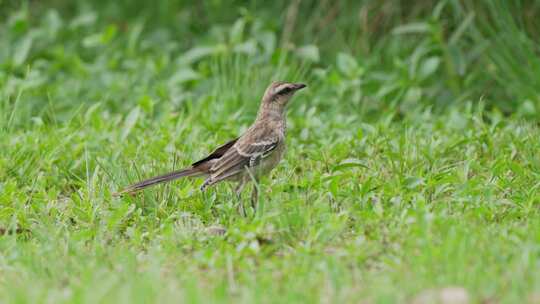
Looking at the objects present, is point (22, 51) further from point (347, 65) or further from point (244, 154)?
point (244, 154)

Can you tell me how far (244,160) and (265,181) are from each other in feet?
0.82

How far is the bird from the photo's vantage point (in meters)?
7.32

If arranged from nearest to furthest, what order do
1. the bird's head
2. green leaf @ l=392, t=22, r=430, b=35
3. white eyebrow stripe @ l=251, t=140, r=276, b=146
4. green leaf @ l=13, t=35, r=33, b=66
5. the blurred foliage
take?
1. white eyebrow stripe @ l=251, t=140, r=276, b=146
2. the bird's head
3. the blurred foliage
4. green leaf @ l=392, t=22, r=430, b=35
5. green leaf @ l=13, t=35, r=33, b=66

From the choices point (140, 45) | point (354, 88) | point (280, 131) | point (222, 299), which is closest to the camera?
point (222, 299)

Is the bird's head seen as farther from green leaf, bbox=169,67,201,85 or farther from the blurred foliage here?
green leaf, bbox=169,67,201,85

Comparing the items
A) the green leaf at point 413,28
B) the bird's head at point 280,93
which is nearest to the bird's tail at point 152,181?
the bird's head at point 280,93

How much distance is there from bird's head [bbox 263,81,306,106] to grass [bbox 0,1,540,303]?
524mm

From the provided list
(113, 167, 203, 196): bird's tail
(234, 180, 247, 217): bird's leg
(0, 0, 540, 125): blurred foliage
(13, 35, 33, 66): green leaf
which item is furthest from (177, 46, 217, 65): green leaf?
(113, 167, 203, 196): bird's tail

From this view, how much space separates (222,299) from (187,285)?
0.84 feet

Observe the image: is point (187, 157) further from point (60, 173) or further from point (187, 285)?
point (187, 285)

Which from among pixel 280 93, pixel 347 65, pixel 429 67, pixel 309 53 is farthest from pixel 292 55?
pixel 280 93

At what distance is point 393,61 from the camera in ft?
38.5

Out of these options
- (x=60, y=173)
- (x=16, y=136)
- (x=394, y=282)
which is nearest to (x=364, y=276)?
(x=394, y=282)

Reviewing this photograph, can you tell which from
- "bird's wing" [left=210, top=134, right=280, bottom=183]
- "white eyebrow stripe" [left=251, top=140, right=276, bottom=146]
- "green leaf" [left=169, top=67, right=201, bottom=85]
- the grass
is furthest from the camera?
"green leaf" [left=169, top=67, right=201, bottom=85]
